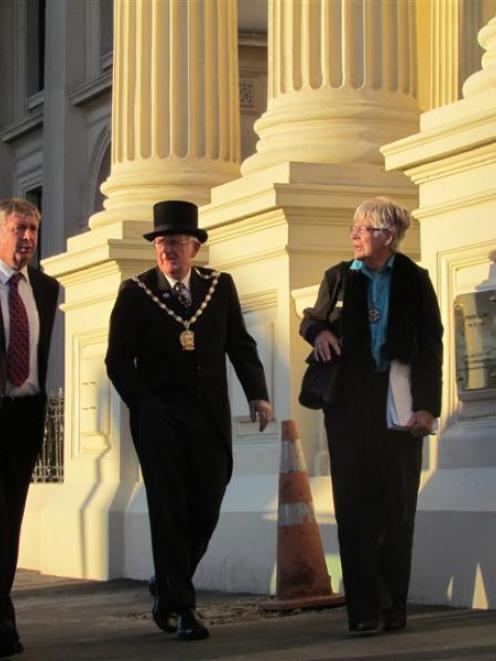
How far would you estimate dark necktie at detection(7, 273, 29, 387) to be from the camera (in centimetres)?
836

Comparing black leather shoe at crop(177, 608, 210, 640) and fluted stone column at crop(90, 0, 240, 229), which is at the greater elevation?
fluted stone column at crop(90, 0, 240, 229)

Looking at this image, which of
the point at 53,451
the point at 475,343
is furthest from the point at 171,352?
the point at 53,451

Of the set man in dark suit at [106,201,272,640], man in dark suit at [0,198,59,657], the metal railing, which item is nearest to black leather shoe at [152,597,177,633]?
man in dark suit at [106,201,272,640]

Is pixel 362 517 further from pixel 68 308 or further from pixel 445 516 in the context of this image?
pixel 68 308

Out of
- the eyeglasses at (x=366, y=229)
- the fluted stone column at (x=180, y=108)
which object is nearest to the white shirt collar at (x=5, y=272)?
the eyeglasses at (x=366, y=229)

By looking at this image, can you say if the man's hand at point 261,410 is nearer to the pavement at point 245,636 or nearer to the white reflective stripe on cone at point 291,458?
the pavement at point 245,636

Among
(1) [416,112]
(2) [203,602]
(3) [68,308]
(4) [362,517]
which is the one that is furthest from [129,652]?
(3) [68,308]

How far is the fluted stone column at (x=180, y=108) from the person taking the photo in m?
14.5

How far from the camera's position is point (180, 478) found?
339 inches

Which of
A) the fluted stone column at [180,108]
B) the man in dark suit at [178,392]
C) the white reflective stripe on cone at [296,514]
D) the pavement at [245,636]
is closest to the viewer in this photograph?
the pavement at [245,636]

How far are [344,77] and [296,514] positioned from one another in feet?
11.6

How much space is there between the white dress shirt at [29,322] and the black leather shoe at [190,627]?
42.6 inches

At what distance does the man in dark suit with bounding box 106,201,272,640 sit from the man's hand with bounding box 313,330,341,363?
513mm

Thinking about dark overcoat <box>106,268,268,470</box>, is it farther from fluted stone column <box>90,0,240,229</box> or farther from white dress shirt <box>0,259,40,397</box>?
fluted stone column <box>90,0,240,229</box>
